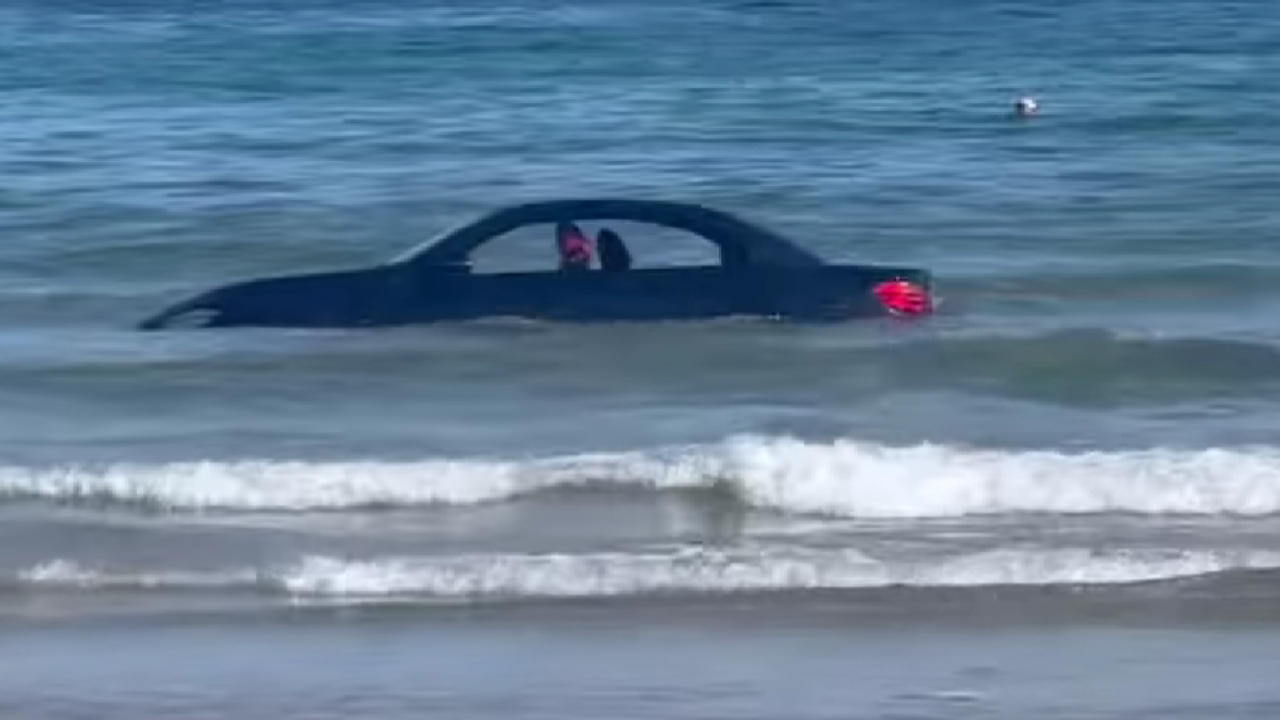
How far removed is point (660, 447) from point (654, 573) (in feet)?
11.3

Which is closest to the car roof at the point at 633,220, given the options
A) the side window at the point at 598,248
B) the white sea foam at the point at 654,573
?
the side window at the point at 598,248

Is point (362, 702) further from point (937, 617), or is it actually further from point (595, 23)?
point (595, 23)

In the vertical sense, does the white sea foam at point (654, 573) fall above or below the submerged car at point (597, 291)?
below

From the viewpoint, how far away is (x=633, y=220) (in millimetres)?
19469

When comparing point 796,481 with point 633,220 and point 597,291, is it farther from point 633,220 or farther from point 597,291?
point 597,291

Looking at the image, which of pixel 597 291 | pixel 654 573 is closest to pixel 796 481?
pixel 654 573

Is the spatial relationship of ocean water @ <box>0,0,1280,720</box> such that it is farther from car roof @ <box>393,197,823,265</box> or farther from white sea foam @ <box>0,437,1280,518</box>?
car roof @ <box>393,197,823,265</box>

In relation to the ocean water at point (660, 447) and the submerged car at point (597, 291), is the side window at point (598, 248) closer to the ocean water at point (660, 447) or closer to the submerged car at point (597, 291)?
the ocean water at point (660, 447)

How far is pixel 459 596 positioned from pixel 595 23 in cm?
4566

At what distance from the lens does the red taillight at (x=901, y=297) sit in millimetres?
19891

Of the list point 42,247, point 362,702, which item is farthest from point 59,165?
point 362,702

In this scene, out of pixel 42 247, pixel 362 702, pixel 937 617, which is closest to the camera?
pixel 362 702

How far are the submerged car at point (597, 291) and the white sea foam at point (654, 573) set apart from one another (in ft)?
23.0

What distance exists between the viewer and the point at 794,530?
1355cm
